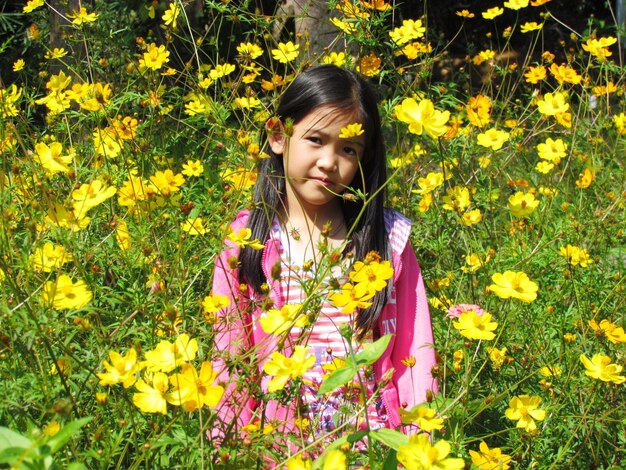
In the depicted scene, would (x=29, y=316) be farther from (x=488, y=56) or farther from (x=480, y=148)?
(x=488, y=56)

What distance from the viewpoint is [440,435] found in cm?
139

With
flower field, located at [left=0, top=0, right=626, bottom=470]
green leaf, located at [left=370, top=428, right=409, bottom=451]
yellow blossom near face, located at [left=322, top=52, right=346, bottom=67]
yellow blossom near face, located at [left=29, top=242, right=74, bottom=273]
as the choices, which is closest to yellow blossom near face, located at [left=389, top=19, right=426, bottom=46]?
flower field, located at [left=0, top=0, right=626, bottom=470]

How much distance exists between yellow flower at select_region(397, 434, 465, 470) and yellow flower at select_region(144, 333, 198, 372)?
0.32m

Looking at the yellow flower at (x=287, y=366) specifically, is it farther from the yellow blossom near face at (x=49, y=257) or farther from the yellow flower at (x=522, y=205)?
the yellow flower at (x=522, y=205)

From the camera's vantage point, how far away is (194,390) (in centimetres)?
103

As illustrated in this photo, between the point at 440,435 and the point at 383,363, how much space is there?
1.29ft

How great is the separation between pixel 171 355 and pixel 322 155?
0.72 metres

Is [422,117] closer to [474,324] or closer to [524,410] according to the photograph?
[474,324]

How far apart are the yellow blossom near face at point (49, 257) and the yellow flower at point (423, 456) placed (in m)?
0.61

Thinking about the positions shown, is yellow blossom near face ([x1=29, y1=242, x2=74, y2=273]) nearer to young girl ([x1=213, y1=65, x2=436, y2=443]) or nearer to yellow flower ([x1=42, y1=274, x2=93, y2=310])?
yellow flower ([x1=42, y1=274, x2=93, y2=310])

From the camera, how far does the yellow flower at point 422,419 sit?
1.08 m

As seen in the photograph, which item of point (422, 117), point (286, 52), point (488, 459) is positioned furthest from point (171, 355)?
point (286, 52)

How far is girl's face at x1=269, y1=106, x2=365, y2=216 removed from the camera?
1.71 meters

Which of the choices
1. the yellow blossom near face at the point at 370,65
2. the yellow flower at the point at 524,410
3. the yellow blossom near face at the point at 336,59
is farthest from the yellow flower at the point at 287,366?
the yellow blossom near face at the point at 336,59
